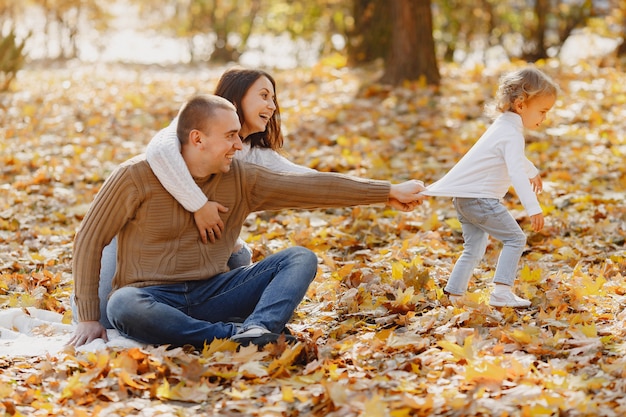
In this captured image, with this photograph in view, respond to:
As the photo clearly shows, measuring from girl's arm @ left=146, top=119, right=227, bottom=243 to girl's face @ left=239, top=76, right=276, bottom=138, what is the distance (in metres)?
0.59

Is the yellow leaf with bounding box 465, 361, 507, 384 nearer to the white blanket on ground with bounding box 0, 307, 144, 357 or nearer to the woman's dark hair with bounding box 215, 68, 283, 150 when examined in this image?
the white blanket on ground with bounding box 0, 307, 144, 357

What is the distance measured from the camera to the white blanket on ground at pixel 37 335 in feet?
11.5

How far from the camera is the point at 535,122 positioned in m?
3.91

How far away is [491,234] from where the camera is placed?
3.88 metres

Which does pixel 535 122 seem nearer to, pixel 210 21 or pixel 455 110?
pixel 455 110

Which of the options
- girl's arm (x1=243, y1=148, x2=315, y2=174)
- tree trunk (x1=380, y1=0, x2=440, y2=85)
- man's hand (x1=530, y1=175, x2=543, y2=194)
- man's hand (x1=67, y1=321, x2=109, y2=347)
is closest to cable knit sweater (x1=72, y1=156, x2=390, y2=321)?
man's hand (x1=67, y1=321, x2=109, y2=347)

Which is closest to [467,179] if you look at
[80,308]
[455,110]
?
[80,308]

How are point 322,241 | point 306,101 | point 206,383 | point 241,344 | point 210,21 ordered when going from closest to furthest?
point 206,383
point 241,344
point 322,241
point 306,101
point 210,21

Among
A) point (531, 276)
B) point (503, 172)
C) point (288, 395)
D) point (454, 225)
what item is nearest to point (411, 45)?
point (454, 225)

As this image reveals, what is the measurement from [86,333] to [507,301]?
1.87 metres

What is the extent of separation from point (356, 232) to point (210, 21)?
1213cm

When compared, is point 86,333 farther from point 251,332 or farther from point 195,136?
point 195,136

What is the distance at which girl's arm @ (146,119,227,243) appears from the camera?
347cm

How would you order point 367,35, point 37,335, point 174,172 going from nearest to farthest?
Result: point 174,172
point 37,335
point 367,35
